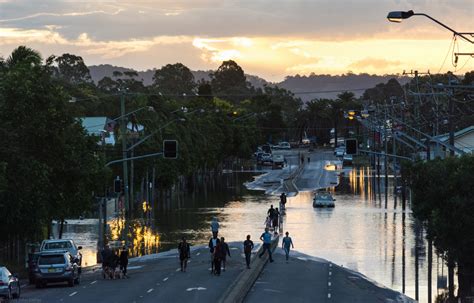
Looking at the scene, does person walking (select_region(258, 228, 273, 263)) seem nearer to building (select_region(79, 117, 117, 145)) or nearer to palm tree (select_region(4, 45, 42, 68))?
palm tree (select_region(4, 45, 42, 68))

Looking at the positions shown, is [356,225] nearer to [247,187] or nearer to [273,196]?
[273,196]

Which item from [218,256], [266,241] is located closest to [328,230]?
[266,241]

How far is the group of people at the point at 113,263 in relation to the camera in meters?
50.3

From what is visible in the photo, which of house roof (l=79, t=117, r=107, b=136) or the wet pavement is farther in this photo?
house roof (l=79, t=117, r=107, b=136)

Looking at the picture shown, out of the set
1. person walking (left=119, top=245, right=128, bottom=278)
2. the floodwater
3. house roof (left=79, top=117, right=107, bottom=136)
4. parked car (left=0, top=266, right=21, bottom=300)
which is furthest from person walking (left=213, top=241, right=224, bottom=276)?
house roof (left=79, top=117, right=107, bottom=136)

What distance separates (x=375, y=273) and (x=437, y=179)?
8385 mm

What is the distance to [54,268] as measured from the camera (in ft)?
155

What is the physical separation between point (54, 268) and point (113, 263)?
4089 millimetres

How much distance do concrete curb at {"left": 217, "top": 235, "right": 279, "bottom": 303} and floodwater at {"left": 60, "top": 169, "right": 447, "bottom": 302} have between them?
6348mm

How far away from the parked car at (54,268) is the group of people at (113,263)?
9.99 feet

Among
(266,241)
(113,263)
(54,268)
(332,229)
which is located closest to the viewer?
(54,268)

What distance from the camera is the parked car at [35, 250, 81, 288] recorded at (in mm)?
47062

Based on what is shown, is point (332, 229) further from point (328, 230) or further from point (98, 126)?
point (98, 126)

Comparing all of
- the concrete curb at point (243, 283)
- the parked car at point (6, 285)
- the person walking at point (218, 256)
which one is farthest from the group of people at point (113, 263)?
Result: the parked car at point (6, 285)
